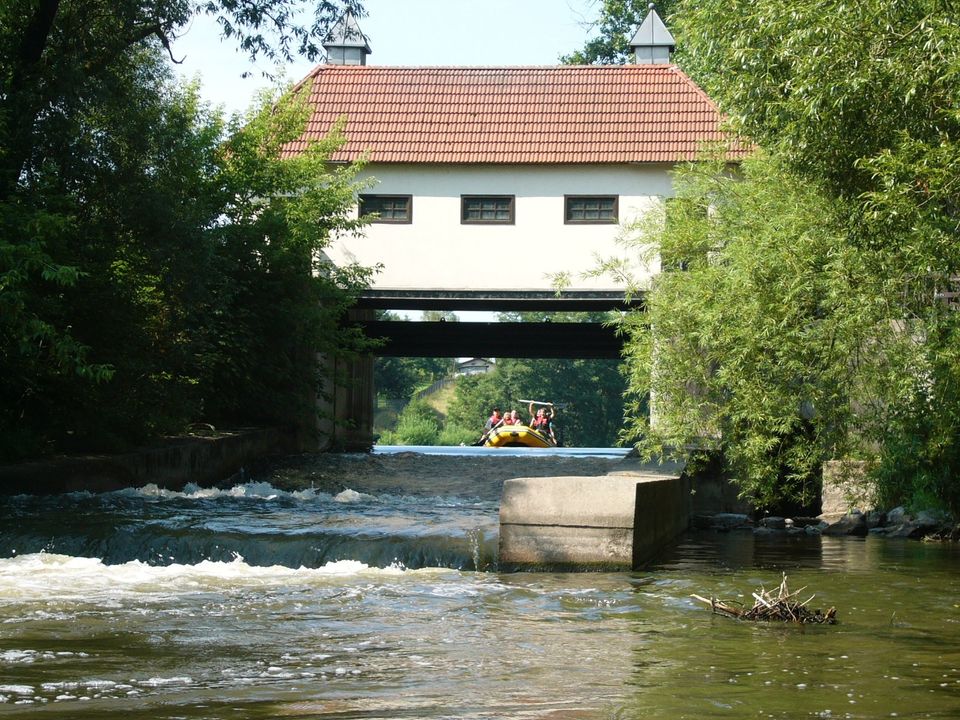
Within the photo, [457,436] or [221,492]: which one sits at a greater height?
[457,436]

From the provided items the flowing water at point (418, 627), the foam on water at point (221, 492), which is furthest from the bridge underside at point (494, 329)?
the flowing water at point (418, 627)

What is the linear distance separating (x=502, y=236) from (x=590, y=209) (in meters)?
A: 1.82

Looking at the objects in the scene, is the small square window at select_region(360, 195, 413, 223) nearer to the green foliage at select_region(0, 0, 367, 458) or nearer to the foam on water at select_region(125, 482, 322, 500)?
the green foliage at select_region(0, 0, 367, 458)

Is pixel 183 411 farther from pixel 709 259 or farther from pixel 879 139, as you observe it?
pixel 879 139

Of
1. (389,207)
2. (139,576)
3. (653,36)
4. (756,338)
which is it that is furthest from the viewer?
(653,36)

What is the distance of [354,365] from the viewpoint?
3058 cm

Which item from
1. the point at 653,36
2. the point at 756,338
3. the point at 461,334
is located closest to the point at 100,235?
the point at 756,338

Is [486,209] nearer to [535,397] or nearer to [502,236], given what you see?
[502,236]

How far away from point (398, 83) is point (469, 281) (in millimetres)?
5245

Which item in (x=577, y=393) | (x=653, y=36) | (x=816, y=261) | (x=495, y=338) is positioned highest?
(x=653, y=36)

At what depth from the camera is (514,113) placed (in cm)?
2572

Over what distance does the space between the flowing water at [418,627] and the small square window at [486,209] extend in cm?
1179

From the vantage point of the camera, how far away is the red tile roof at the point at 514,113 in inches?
976

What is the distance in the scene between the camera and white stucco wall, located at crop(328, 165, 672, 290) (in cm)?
2430
